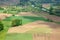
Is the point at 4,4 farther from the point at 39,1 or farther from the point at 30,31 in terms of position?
the point at 30,31

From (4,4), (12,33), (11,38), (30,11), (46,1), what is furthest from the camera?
(46,1)

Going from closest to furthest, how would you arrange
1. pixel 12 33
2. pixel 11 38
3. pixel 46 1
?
pixel 11 38, pixel 12 33, pixel 46 1

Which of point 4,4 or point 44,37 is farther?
point 4,4

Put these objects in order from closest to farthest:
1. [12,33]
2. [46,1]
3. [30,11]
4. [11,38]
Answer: [11,38] → [12,33] → [30,11] → [46,1]

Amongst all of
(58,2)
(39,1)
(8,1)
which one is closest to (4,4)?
(8,1)

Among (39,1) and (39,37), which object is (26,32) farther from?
(39,1)

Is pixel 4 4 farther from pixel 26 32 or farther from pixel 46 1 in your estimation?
pixel 26 32

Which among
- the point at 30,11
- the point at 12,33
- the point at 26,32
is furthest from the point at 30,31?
the point at 30,11

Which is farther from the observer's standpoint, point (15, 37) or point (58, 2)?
point (58, 2)

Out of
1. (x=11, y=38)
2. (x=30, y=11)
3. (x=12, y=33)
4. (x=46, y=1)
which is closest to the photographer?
(x=11, y=38)

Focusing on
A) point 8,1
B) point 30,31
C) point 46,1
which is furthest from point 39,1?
point 30,31
